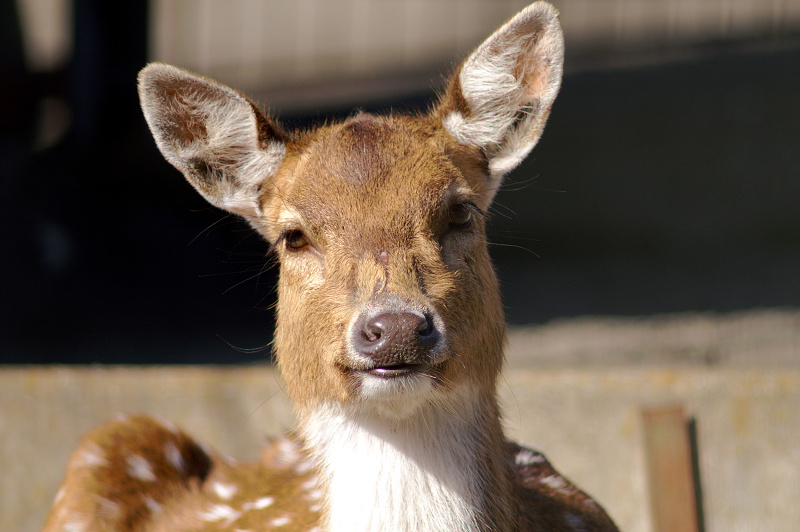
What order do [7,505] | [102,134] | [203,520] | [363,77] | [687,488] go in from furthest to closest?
1. [102,134]
2. [363,77]
3. [7,505]
4. [687,488]
5. [203,520]

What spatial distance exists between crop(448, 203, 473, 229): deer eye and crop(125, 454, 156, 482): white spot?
2.05 meters

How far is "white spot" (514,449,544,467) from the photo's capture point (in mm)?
3874

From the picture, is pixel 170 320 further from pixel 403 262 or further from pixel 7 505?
pixel 403 262

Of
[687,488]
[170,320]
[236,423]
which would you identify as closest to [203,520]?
[236,423]

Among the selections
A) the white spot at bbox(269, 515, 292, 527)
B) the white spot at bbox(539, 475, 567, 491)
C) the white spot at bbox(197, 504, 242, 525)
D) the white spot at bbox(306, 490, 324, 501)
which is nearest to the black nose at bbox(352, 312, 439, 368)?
the white spot at bbox(306, 490, 324, 501)

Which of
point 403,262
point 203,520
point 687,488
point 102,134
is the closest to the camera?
point 403,262

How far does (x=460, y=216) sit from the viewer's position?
10.2ft

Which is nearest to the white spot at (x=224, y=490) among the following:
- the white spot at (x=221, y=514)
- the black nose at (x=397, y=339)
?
the white spot at (x=221, y=514)

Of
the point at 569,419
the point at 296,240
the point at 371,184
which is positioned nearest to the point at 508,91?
the point at 371,184

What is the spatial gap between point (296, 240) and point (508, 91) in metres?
1.01

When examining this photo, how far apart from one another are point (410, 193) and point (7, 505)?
11.1ft

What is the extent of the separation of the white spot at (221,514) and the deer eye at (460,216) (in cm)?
171

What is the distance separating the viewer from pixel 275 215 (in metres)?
3.40

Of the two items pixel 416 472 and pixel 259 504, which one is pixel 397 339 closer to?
pixel 416 472
